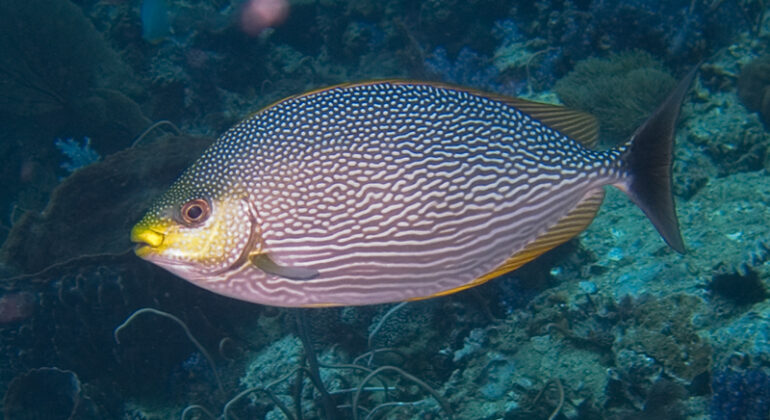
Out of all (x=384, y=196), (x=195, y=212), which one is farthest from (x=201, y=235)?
(x=384, y=196)

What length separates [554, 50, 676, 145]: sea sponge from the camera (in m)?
4.96

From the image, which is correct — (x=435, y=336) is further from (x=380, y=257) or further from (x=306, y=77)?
(x=306, y=77)

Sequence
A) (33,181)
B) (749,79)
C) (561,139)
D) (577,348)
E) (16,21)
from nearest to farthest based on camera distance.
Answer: (561,139) < (577,348) < (749,79) < (16,21) < (33,181)

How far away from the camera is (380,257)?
5.85 feet

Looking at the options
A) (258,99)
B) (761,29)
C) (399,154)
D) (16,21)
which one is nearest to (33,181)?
(16,21)

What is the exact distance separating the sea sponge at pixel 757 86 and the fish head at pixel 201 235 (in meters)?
5.21

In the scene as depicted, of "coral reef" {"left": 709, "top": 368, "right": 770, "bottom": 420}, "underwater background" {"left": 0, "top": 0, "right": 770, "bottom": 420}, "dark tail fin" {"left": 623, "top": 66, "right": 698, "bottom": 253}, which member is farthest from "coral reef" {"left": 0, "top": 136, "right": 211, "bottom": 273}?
"coral reef" {"left": 709, "top": 368, "right": 770, "bottom": 420}

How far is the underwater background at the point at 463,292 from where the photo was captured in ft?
9.04

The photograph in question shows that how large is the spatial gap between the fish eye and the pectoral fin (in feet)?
0.89

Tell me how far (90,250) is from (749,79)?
725 centimetres

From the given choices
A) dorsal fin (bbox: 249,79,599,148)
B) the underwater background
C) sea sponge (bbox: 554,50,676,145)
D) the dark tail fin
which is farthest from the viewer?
sea sponge (bbox: 554,50,676,145)

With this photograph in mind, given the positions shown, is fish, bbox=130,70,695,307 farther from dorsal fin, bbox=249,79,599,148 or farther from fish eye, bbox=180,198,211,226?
dorsal fin, bbox=249,79,599,148

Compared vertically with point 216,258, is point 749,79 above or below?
below

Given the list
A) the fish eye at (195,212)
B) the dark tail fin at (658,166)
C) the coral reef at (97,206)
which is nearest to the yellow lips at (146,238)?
the fish eye at (195,212)
